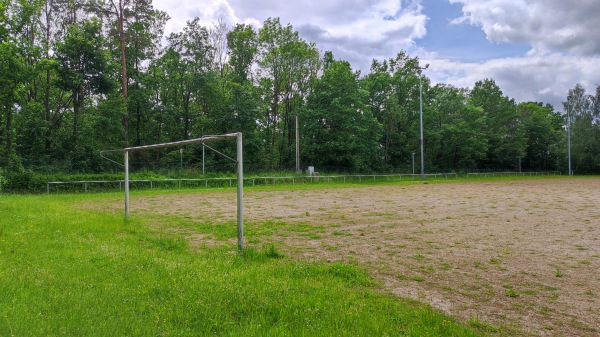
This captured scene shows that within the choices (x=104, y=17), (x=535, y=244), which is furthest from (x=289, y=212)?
(x=104, y=17)

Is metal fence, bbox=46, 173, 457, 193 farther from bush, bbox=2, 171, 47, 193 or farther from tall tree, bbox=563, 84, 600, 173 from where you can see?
tall tree, bbox=563, 84, 600, 173

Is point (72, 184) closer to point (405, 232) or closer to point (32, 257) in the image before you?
point (32, 257)

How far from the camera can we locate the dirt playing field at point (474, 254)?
4.05 metres

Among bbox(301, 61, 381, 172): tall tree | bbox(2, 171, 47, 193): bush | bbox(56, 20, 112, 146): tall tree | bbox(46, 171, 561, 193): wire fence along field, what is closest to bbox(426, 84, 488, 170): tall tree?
bbox(301, 61, 381, 172): tall tree

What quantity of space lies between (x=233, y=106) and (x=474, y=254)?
31.8m

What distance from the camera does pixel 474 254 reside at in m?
6.68

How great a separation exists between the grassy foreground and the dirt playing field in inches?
25.9

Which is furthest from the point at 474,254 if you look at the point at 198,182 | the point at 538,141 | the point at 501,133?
the point at 538,141

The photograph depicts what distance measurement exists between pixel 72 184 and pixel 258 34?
31583 mm

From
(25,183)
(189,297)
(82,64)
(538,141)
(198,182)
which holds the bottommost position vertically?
(189,297)

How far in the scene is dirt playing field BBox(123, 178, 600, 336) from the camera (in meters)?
4.05

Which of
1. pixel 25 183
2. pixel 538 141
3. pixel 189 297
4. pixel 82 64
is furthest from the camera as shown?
pixel 538 141

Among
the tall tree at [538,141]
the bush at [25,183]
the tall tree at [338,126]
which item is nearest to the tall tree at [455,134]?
the tall tree at [538,141]

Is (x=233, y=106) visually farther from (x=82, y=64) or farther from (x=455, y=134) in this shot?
(x=455, y=134)
